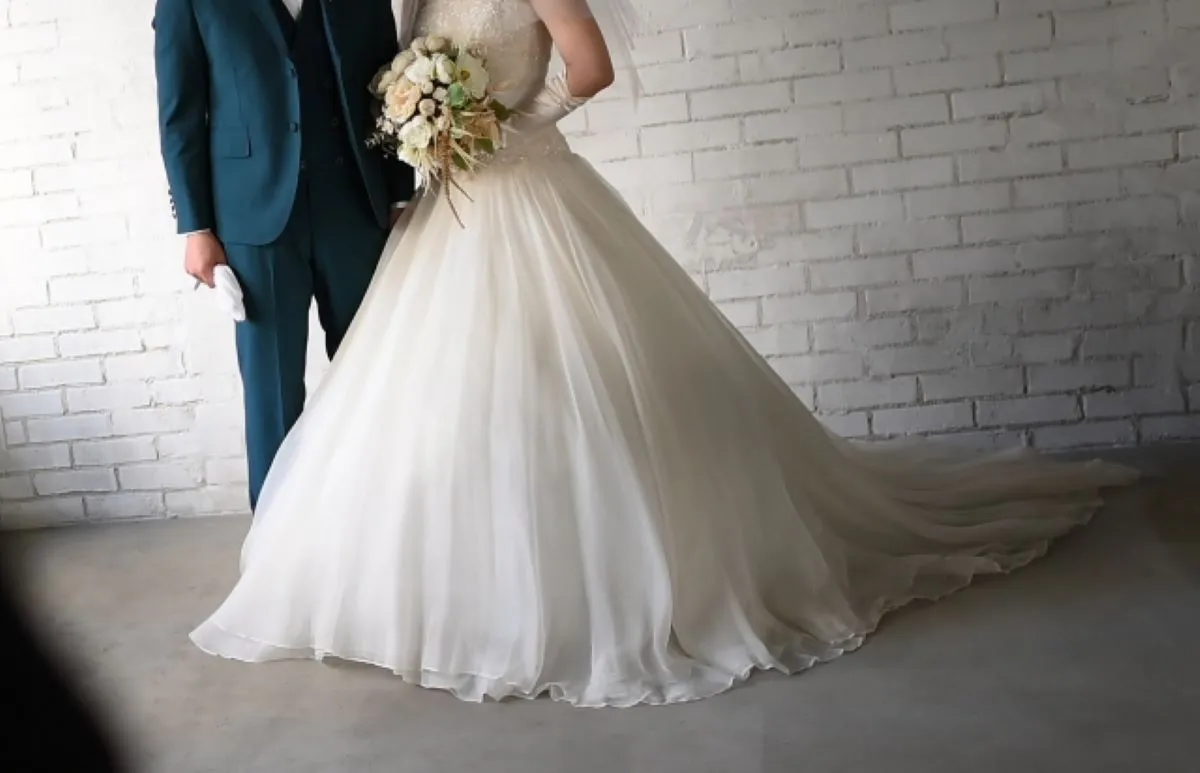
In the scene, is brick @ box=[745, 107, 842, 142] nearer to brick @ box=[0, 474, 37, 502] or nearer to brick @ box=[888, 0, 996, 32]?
brick @ box=[888, 0, 996, 32]

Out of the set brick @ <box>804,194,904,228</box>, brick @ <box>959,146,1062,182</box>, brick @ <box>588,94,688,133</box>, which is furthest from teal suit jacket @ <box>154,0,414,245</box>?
brick @ <box>959,146,1062,182</box>

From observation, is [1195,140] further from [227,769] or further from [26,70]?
[26,70]

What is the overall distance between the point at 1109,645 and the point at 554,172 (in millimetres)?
1428

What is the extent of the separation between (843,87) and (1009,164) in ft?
1.65

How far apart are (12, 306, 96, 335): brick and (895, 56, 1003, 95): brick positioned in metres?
2.42

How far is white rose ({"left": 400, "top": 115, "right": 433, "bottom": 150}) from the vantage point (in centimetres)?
245

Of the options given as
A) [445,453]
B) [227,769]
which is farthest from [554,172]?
[227,769]

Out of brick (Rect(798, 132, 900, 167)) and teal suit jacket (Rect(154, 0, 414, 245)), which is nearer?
teal suit jacket (Rect(154, 0, 414, 245))

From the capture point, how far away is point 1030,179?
3465 mm

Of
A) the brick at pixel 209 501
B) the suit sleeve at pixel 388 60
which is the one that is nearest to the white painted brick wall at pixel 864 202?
the brick at pixel 209 501

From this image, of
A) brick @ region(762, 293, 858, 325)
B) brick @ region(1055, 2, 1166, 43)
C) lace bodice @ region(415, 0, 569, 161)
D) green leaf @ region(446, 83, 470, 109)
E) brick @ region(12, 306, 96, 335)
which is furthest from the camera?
brick @ region(12, 306, 96, 335)

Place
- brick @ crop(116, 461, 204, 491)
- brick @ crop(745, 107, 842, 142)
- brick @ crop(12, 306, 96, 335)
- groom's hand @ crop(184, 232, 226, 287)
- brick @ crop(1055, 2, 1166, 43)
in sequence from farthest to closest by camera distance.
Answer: brick @ crop(116, 461, 204, 491)
brick @ crop(12, 306, 96, 335)
brick @ crop(745, 107, 842, 142)
brick @ crop(1055, 2, 1166, 43)
groom's hand @ crop(184, 232, 226, 287)

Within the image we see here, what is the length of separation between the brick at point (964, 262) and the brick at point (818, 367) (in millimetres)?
304

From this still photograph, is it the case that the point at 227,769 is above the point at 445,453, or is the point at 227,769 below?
below
